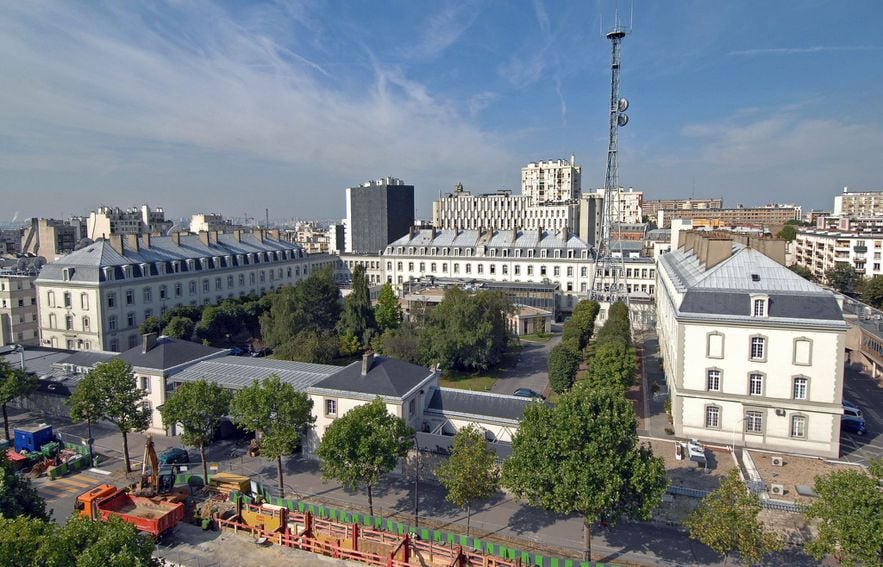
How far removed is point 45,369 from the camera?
37.6m

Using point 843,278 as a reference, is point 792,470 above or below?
below

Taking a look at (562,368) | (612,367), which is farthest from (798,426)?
(562,368)

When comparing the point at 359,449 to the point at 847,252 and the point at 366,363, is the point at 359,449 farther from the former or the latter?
the point at 847,252

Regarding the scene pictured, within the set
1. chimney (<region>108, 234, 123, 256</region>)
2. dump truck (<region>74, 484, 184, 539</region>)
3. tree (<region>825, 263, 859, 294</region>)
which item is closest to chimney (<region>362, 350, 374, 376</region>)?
dump truck (<region>74, 484, 184, 539</region>)

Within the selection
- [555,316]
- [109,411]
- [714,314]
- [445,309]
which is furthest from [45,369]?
[555,316]

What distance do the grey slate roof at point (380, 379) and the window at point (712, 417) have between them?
47.7 feet

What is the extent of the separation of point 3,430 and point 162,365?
424 inches

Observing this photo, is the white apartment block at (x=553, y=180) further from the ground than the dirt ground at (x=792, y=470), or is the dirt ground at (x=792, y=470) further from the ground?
the white apartment block at (x=553, y=180)

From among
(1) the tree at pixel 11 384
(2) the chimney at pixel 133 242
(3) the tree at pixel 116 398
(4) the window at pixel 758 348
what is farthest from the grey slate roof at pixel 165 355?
(4) the window at pixel 758 348

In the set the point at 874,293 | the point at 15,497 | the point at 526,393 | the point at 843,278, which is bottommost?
the point at 526,393

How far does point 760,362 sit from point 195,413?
27.1 metres

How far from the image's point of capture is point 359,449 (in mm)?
21234

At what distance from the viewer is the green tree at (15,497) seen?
709 inches

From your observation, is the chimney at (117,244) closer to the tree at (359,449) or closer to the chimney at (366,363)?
the chimney at (366,363)
